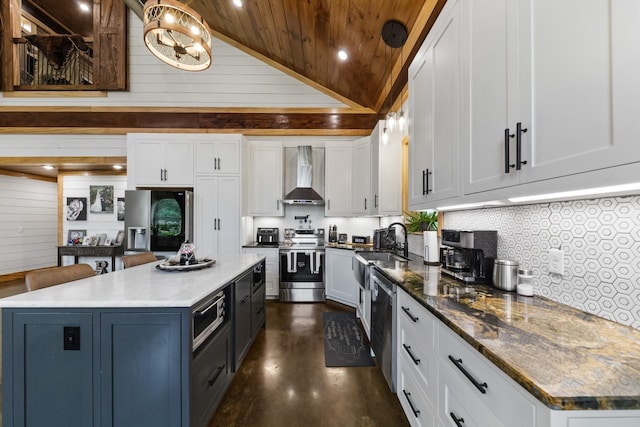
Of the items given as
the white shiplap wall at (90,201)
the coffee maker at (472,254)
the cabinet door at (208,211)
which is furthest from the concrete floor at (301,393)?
the white shiplap wall at (90,201)

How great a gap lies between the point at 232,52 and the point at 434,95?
4.23 meters

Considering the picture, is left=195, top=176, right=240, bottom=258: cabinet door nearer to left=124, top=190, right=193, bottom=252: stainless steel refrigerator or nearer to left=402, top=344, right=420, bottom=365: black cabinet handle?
left=124, top=190, right=193, bottom=252: stainless steel refrigerator

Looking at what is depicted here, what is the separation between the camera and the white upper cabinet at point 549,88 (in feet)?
2.26

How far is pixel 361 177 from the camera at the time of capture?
13.9 feet

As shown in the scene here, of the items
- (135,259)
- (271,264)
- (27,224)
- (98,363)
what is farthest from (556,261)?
(27,224)

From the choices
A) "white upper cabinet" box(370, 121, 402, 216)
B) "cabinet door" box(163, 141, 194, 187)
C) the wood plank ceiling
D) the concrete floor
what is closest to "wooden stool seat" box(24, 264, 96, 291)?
the concrete floor

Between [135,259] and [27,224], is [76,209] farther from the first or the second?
[135,259]

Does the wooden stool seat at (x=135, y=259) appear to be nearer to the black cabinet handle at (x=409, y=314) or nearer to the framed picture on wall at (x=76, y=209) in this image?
the black cabinet handle at (x=409, y=314)

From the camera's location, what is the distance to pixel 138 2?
13.2ft

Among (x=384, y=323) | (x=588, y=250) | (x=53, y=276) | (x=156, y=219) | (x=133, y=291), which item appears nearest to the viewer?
(x=588, y=250)

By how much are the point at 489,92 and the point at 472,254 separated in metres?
0.95

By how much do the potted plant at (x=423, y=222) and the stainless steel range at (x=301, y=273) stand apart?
1.64m

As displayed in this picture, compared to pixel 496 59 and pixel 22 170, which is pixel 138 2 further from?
pixel 496 59

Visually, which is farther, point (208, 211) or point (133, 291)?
point (208, 211)
